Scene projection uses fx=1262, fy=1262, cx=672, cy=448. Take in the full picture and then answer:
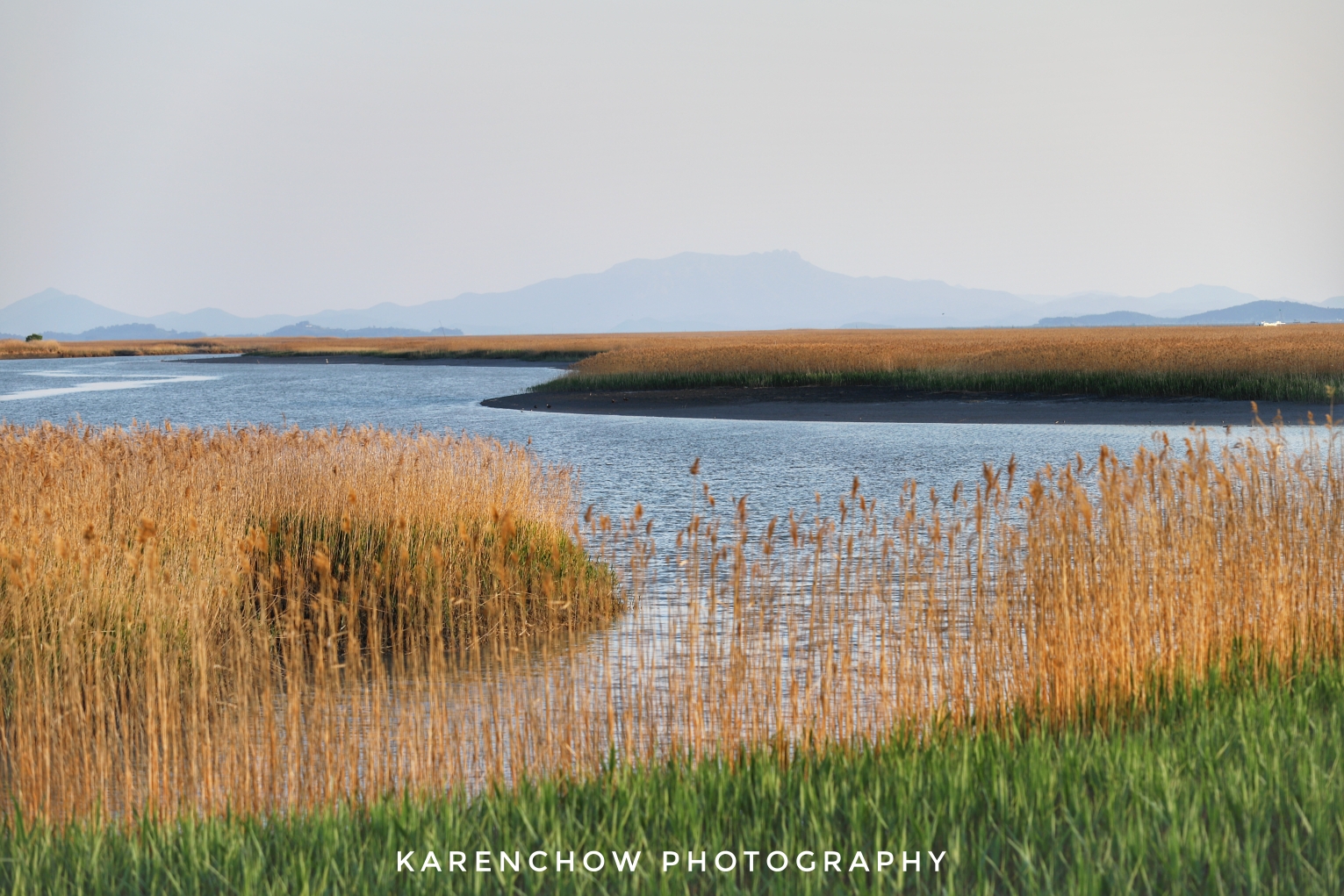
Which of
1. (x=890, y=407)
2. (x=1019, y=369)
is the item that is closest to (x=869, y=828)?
(x=890, y=407)

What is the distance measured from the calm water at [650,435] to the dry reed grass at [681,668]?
7.09 m

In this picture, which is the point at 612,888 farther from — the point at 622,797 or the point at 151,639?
the point at 151,639

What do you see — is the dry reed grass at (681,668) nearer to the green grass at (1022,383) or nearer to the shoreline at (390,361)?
the green grass at (1022,383)

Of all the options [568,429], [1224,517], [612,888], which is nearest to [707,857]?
[612,888]

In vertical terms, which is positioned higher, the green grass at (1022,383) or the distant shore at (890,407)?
the green grass at (1022,383)

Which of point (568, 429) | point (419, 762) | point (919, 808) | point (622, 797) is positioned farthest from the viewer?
point (568, 429)

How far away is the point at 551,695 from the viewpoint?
1018cm

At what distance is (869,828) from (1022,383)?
42.4 metres

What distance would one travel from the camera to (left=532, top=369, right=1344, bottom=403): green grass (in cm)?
4031

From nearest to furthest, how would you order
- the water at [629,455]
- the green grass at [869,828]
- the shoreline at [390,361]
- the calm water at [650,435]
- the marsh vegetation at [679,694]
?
the green grass at [869,828] < the marsh vegetation at [679,694] < the water at [629,455] < the calm water at [650,435] < the shoreline at [390,361]

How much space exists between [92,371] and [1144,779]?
113615 mm

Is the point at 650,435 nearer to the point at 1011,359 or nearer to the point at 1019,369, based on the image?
the point at 1019,369

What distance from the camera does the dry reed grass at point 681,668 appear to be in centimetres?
722

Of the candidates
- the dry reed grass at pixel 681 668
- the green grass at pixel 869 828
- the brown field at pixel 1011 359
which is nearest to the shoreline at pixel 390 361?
the brown field at pixel 1011 359
